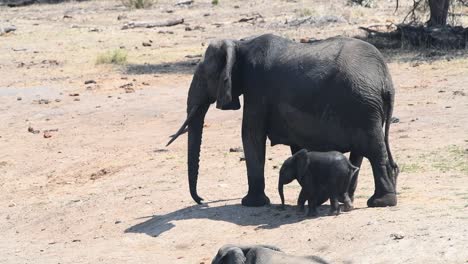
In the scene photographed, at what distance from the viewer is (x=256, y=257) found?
8281 millimetres

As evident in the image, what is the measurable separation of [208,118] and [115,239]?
259 inches

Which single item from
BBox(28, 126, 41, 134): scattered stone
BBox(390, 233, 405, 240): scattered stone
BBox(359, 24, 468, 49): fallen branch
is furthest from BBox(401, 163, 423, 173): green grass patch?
BBox(359, 24, 468, 49): fallen branch

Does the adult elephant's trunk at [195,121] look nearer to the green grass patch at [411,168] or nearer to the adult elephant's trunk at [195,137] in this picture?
the adult elephant's trunk at [195,137]

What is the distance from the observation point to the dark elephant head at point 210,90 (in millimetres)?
11297

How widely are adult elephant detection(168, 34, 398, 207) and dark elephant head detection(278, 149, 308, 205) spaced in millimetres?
512

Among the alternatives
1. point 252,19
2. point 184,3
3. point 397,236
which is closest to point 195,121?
point 397,236

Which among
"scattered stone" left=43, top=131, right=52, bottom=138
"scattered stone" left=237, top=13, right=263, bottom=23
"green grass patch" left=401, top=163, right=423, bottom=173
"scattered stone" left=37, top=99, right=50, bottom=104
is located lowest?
"scattered stone" left=237, top=13, right=263, bottom=23

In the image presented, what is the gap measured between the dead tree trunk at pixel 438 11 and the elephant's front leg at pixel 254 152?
12.3 meters

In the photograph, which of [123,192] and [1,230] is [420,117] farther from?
[1,230]

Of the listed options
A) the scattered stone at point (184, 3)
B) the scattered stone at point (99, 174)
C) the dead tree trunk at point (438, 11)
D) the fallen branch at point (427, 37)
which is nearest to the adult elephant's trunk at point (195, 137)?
the scattered stone at point (99, 174)

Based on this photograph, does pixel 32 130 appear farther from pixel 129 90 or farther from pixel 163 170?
pixel 163 170

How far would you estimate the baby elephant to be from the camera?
10.4 m

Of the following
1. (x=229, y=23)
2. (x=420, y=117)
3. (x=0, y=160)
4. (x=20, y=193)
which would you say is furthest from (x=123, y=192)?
(x=229, y=23)

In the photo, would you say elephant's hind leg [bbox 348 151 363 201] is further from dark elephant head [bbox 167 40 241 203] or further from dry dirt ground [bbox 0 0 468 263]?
dark elephant head [bbox 167 40 241 203]
